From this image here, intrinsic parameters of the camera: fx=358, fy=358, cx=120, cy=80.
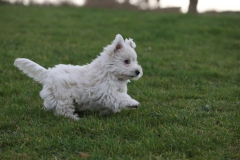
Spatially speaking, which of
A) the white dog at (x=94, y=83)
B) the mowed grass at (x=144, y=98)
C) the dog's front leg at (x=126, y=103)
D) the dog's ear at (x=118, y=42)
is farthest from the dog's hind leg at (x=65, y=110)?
the dog's ear at (x=118, y=42)

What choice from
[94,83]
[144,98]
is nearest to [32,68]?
[94,83]

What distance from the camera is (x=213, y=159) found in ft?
13.8

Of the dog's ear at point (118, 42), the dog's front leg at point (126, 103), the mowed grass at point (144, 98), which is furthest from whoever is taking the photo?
the dog's ear at point (118, 42)

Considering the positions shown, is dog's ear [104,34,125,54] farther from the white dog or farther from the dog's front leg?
the dog's front leg

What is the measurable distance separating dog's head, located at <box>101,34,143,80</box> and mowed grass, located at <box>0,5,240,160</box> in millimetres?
673

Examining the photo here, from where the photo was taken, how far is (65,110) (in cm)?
571

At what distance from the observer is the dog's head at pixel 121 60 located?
5.72m

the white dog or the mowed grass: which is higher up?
the white dog

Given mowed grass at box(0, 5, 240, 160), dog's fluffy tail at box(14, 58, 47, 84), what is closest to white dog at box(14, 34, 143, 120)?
dog's fluffy tail at box(14, 58, 47, 84)

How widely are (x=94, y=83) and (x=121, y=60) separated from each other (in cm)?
58

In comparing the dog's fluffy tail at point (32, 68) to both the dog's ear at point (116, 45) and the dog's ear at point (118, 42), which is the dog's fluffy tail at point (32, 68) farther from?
the dog's ear at point (118, 42)

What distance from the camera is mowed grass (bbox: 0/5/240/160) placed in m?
4.57

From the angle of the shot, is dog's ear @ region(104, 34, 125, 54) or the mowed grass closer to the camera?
the mowed grass

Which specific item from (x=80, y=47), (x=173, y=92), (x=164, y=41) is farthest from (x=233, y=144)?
(x=164, y=41)
